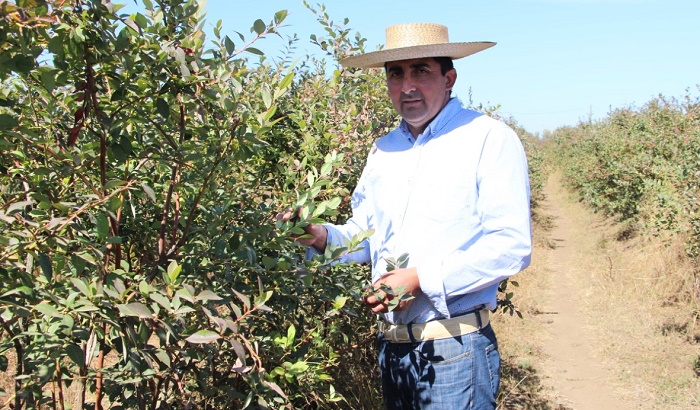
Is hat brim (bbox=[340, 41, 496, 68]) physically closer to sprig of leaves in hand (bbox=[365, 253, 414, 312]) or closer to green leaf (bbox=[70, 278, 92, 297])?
sprig of leaves in hand (bbox=[365, 253, 414, 312])

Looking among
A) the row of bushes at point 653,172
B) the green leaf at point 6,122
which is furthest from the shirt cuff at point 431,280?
the row of bushes at point 653,172

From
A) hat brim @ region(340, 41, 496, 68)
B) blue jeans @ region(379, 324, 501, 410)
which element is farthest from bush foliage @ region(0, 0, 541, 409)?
hat brim @ region(340, 41, 496, 68)

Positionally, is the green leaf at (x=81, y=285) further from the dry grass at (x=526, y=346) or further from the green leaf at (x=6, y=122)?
the dry grass at (x=526, y=346)

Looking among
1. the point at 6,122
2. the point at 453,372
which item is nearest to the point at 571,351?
the point at 453,372

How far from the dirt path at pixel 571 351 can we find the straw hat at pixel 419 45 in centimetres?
388

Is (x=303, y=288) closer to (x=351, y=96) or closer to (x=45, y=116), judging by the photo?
(x=45, y=116)

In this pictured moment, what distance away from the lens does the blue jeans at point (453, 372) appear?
2092 millimetres

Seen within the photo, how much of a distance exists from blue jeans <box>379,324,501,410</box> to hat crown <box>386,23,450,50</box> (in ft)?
3.27

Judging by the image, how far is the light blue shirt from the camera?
200 centimetres

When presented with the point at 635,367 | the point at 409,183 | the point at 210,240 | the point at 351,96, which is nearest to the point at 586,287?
the point at 635,367

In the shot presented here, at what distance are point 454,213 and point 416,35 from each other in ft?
2.25

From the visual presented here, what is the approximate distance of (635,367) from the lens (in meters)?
6.22

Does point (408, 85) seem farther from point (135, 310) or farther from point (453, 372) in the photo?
point (135, 310)

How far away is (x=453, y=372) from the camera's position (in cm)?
209
